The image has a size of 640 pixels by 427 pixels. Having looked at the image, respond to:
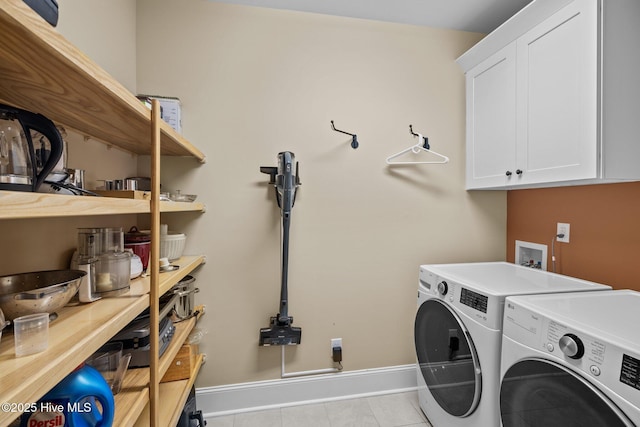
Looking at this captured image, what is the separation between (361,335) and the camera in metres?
1.91

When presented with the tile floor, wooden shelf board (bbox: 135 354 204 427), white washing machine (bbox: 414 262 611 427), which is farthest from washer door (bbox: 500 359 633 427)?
wooden shelf board (bbox: 135 354 204 427)

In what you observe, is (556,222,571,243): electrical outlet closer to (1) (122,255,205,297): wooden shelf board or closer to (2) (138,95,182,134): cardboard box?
(1) (122,255,205,297): wooden shelf board

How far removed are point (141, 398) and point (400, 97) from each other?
6.83 feet

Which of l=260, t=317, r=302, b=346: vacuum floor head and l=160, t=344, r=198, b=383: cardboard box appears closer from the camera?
l=160, t=344, r=198, b=383: cardboard box

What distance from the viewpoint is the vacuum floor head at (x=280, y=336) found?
5.61 feet

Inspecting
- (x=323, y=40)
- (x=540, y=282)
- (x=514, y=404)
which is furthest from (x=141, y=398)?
(x=323, y=40)

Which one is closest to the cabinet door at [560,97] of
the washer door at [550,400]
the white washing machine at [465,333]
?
the white washing machine at [465,333]

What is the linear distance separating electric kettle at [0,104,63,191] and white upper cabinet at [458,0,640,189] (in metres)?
1.85

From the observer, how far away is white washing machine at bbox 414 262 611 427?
117 centimetres

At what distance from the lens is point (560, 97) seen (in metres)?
1.32

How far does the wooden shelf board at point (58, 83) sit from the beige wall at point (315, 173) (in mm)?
666

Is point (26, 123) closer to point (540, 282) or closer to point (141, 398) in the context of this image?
point (141, 398)

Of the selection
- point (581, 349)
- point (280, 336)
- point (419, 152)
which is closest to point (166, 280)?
point (280, 336)

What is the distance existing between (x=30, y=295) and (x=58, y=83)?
52cm
